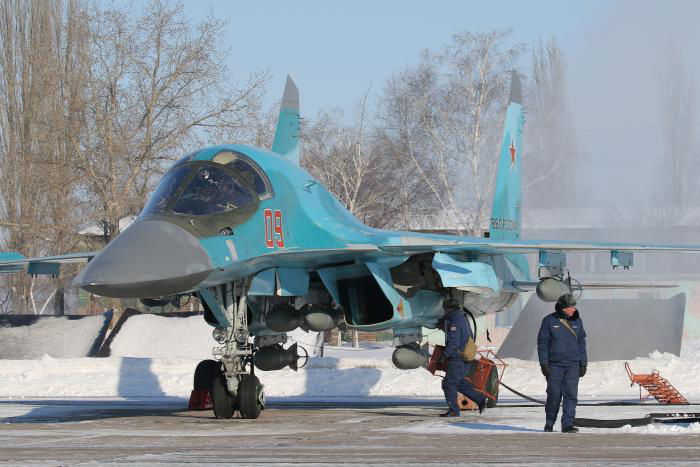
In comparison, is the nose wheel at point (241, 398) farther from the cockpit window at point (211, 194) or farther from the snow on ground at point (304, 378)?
the snow on ground at point (304, 378)

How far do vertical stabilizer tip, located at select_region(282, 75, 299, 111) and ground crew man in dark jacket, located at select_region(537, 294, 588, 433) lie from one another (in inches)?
288

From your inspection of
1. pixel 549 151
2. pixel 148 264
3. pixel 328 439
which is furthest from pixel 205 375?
pixel 549 151

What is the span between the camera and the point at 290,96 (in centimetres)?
1777

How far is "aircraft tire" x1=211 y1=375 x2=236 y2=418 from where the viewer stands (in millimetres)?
13852

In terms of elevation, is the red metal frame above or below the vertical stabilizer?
below

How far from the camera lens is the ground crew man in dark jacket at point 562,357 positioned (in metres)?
11.3

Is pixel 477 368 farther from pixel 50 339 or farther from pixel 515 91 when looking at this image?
pixel 50 339

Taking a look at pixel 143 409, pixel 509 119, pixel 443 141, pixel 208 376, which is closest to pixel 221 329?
pixel 208 376

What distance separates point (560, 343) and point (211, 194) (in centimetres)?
437

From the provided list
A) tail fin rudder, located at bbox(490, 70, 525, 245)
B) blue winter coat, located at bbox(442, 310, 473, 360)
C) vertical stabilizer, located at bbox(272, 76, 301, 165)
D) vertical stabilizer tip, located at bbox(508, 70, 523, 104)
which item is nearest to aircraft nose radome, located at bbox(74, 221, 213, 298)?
blue winter coat, located at bbox(442, 310, 473, 360)

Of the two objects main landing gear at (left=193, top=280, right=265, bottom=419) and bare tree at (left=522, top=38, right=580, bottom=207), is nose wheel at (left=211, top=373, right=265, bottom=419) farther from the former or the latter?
bare tree at (left=522, top=38, right=580, bottom=207)

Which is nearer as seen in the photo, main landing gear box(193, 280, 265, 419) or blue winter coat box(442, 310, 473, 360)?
main landing gear box(193, 280, 265, 419)

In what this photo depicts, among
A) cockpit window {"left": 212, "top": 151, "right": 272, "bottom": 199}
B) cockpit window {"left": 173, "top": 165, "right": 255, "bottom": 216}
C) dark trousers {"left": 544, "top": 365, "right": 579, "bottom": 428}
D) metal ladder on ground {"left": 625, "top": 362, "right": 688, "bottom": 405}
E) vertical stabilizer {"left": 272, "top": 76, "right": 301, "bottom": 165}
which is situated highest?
vertical stabilizer {"left": 272, "top": 76, "right": 301, "bottom": 165}

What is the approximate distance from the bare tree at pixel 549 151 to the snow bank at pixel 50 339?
2874 centimetres
